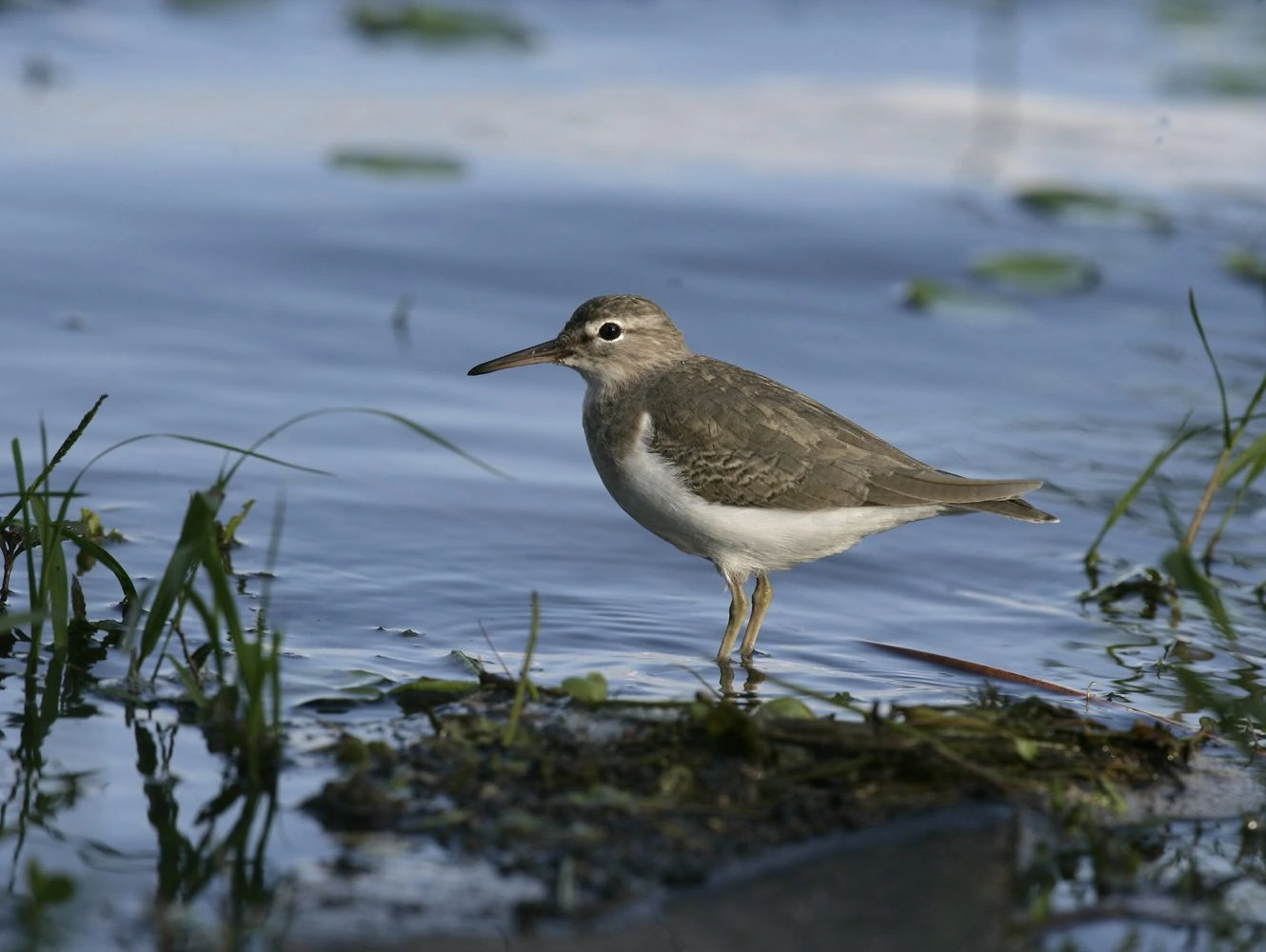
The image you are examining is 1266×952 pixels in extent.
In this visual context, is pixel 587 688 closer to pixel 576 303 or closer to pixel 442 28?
pixel 576 303

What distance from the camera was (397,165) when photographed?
43.0ft

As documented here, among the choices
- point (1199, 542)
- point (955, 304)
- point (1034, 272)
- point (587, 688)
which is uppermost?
point (1034, 272)

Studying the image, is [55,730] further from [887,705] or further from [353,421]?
[353,421]

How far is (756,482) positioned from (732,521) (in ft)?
0.65

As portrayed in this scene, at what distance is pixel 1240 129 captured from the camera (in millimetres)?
16750

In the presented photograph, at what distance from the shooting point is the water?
708 centimetres

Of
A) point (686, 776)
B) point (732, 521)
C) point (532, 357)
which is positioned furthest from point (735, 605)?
point (686, 776)

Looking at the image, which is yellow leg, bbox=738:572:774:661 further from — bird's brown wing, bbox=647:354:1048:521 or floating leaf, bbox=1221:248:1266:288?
floating leaf, bbox=1221:248:1266:288

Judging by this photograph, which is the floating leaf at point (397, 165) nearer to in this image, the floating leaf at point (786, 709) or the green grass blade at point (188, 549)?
the green grass blade at point (188, 549)

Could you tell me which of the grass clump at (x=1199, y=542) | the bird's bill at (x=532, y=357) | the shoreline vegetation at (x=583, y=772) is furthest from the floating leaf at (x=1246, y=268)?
the shoreline vegetation at (x=583, y=772)

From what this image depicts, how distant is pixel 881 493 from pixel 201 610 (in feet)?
10.6

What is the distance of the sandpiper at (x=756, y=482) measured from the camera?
6992mm

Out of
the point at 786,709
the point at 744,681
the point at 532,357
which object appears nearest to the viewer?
the point at 786,709

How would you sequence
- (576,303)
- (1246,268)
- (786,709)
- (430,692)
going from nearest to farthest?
(786,709)
(430,692)
(576,303)
(1246,268)
